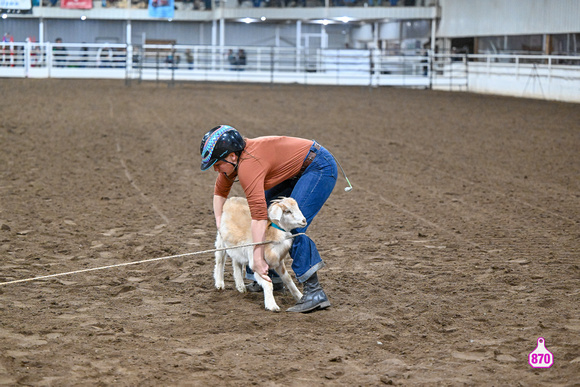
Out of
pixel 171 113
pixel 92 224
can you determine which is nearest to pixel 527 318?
pixel 92 224

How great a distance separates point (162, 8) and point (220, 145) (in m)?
38.5

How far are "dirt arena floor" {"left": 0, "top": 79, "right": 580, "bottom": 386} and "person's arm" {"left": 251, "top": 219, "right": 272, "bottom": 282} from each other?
319 millimetres

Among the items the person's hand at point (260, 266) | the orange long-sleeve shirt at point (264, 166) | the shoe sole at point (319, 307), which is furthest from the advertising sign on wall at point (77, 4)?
the shoe sole at point (319, 307)

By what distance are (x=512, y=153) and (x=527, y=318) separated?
839 cm

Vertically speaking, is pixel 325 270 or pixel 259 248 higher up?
pixel 259 248

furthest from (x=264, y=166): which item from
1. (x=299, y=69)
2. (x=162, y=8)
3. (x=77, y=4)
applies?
(x=77, y=4)

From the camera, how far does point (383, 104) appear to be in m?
22.7

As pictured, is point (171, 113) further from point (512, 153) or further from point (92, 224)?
point (92, 224)

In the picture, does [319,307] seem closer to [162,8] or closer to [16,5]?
[162,8]

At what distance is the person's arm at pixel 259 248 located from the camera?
4566 millimetres

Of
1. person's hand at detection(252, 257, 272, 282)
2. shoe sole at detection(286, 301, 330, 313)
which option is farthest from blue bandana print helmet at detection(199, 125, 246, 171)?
shoe sole at detection(286, 301, 330, 313)

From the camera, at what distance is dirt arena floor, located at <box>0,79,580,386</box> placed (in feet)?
12.9

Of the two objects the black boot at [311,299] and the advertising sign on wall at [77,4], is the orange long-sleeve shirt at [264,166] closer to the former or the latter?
the black boot at [311,299]

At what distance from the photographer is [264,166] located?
180 inches
